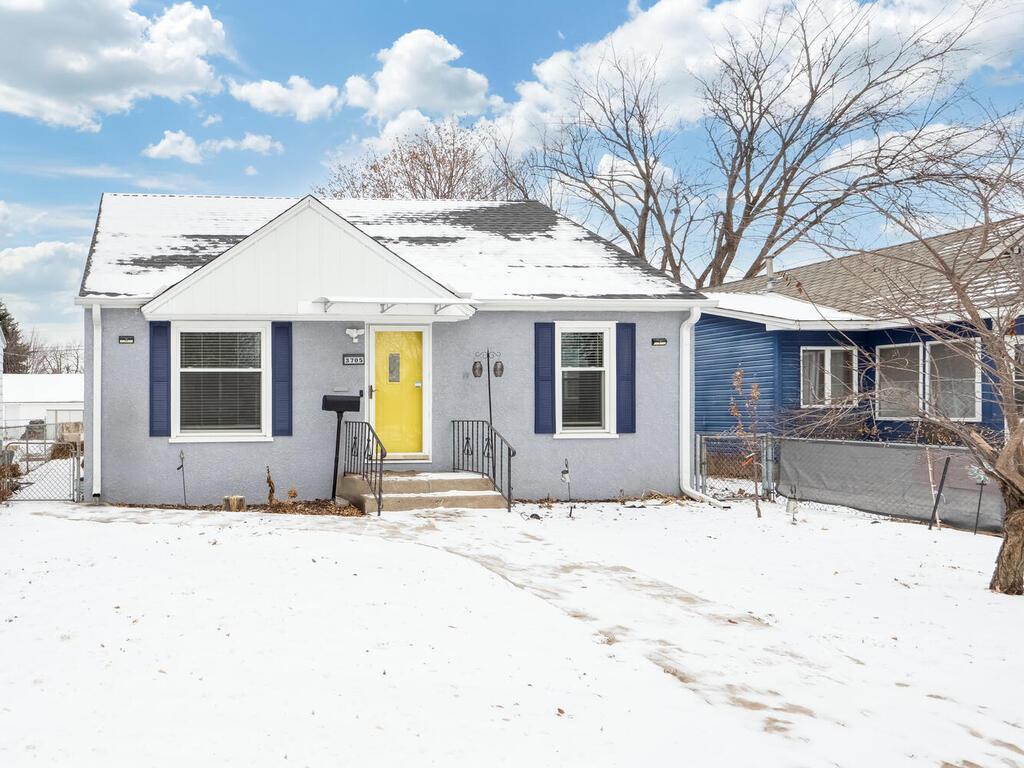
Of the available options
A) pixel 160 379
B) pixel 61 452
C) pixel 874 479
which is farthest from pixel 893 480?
pixel 61 452

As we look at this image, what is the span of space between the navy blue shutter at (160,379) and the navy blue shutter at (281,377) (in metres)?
1.32

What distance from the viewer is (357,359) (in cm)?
1122

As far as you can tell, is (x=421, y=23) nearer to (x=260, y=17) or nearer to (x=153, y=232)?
(x=260, y=17)

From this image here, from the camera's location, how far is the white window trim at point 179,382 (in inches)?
425

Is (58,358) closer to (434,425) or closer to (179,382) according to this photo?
(179,382)

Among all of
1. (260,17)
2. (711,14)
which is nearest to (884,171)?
(260,17)

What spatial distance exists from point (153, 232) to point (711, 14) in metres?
19.4

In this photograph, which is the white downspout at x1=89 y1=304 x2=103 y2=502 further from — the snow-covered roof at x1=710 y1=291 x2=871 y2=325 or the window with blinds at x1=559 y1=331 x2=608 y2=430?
the snow-covered roof at x1=710 y1=291 x2=871 y2=325

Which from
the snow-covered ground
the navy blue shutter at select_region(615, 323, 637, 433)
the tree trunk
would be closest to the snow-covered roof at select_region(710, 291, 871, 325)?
the navy blue shutter at select_region(615, 323, 637, 433)

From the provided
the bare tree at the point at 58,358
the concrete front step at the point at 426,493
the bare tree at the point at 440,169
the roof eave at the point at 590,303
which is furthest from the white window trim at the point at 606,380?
the bare tree at the point at 58,358

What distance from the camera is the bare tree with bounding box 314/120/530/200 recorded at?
2988cm

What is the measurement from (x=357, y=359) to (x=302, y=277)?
133cm

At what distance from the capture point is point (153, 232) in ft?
41.9

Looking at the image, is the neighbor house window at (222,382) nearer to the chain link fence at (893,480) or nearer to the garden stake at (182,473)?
the garden stake at (182,473)
